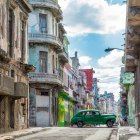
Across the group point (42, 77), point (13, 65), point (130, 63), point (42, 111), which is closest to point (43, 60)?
A: point (42, 77)

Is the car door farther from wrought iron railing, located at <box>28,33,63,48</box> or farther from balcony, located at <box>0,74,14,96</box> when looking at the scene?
balcony, located at <box>0,74,14,96</box>

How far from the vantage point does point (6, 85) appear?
1066 inches

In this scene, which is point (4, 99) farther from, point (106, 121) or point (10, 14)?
point (106, 121)

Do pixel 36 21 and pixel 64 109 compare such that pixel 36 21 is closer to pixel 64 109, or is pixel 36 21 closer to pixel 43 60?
pixel 43 60

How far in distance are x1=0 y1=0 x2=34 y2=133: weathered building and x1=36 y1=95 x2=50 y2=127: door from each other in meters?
11.9

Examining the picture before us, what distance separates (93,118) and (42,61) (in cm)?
1155

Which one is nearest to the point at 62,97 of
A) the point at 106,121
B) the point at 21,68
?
the point at 106,121

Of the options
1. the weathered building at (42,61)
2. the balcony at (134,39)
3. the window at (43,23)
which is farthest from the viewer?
the window at (43,23)

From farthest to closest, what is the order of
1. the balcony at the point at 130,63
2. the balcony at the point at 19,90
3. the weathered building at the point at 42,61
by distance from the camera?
the weathered building at the point at 42,61 → the balcony at the point at 19,90 → the balcony at the point at 130,63

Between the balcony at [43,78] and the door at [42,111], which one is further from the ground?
the balcony at [43,78]

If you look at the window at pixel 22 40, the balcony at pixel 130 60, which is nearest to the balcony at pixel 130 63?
the balcony at pixel 130 60

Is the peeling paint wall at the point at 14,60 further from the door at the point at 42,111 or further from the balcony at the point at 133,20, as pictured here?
the door at the point at 42,111

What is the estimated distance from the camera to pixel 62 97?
6088 cm

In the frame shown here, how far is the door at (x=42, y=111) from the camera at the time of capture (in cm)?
4947
